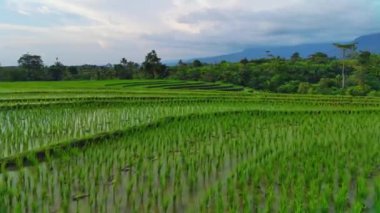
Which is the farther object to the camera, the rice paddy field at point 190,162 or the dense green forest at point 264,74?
the dense green forest at point 264,74

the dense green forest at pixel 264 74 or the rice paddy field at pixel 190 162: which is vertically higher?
the dense green forest at pixel 264 74

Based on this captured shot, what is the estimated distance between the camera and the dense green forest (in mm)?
32312

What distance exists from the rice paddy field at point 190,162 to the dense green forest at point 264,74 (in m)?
20.2

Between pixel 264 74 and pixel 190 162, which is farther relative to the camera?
pixel 264 74

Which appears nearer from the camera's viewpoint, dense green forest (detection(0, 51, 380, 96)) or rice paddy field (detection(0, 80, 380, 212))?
rice paddy field (detection(0, 80, 380, 212))

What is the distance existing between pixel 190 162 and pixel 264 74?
1278 inches

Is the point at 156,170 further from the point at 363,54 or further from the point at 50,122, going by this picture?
the point at 363,54

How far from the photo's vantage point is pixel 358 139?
7.95 metres

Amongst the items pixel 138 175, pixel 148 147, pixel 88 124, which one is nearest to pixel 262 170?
pixel 138 175

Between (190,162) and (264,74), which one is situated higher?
(264,74)

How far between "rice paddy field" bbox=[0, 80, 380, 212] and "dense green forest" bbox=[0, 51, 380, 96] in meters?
20.2

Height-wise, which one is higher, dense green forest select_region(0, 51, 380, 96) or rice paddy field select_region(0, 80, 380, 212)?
dense green forest select_region(0, 51, 380, 96)

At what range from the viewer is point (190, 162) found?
19.5 feet

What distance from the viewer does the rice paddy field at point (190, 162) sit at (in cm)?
439
